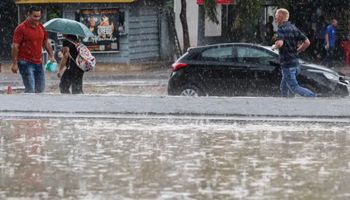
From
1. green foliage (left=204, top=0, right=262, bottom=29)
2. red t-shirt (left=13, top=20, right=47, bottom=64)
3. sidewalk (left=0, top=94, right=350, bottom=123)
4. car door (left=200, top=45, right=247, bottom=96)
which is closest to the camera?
sidewalk (left=0, top=94, right=350, bottom=123)

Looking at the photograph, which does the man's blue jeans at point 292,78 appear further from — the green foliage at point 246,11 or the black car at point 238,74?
the green foliage at point 246,11

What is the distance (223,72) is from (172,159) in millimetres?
9227

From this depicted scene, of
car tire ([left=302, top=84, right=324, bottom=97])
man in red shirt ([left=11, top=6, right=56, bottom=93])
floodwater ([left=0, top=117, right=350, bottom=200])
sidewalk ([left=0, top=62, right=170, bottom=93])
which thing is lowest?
sidewalk ([left=0, top=62, right=170, bottom=93])

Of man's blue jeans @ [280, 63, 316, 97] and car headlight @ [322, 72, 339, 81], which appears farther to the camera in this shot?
car headlight @ [322, 72, 339, 81]

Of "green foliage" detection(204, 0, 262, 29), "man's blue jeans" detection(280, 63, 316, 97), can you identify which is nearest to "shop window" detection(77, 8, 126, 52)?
"green foliage" detection(204, 0, 262, 29)

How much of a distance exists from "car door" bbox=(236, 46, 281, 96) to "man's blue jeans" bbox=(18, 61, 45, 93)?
13.4 feet

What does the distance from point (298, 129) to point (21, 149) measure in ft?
12.8

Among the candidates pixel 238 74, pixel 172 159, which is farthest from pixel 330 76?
pixel 172 159

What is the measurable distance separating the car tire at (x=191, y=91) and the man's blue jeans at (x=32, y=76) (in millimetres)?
3171

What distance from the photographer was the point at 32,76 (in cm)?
1814

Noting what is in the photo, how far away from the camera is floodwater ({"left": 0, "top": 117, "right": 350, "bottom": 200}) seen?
30.3ft

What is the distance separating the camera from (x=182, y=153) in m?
11.8

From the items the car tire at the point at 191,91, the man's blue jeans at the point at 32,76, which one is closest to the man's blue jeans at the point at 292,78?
the car tire at the point at 191,91

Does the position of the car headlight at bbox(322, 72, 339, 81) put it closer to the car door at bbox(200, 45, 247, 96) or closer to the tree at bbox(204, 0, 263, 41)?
the car door at bbox(200, 45, 247, 96)
